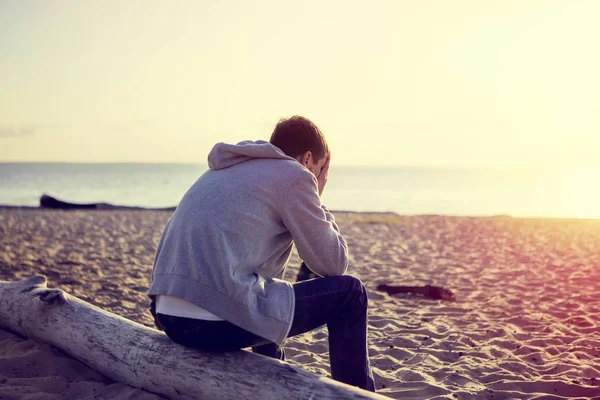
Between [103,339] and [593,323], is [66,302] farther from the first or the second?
[593,323]

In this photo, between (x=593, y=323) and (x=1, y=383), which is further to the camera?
(x=593, y=323)

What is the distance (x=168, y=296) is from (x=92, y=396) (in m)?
1.08

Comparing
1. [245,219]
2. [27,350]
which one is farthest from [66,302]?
[245,219]

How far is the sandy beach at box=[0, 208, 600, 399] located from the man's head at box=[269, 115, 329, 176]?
1664 millimetres

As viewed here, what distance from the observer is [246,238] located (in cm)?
275

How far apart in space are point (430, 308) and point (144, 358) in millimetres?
3758

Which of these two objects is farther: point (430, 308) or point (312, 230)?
point (430, 308)

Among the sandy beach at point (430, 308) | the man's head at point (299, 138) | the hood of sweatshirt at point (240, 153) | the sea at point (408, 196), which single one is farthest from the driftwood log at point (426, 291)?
the sea at point (408, 196)

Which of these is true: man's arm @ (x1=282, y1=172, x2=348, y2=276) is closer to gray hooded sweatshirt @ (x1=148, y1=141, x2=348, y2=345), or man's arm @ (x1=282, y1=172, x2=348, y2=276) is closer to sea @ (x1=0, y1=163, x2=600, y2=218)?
gray hooded sweatshirt @ (x1=148, y1=141, x2=348, y2=345)

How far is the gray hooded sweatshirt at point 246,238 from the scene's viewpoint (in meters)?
2.71

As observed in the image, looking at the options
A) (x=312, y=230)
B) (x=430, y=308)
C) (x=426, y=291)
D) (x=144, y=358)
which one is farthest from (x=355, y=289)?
(x=426, y=291)

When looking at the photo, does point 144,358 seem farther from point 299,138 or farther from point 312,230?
point 299,138

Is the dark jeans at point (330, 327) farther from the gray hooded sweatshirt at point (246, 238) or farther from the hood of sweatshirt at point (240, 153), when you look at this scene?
the hood of sweatshirt at point (240, 153)

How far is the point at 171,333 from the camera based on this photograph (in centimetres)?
310
